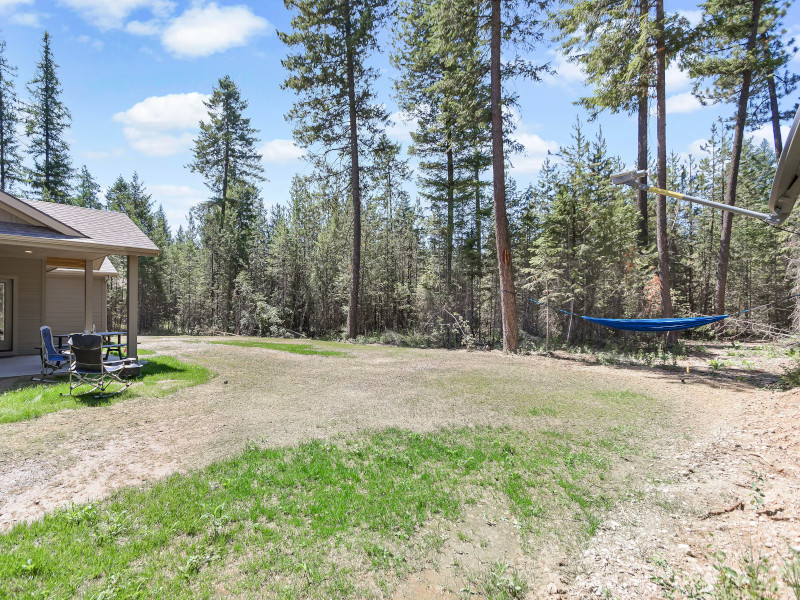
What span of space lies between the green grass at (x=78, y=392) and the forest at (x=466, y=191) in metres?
8.27

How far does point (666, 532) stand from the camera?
251cm

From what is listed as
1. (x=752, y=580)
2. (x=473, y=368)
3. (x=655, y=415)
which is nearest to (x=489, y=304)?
(x=473, y=368)

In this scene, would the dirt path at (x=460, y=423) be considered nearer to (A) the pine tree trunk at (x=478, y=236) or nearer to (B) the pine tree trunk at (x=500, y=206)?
(B) the pine tree trunk at (x=500, y=206)

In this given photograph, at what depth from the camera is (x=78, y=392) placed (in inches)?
233

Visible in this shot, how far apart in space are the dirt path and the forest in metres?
4.71

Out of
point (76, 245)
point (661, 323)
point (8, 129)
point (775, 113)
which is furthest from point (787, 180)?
point (8, 129)

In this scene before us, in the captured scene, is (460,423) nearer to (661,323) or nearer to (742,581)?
(742,581)

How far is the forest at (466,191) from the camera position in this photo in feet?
35.9

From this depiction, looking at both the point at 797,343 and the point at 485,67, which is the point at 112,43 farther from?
the point at 797,343

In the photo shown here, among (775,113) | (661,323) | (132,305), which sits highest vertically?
(775,113)

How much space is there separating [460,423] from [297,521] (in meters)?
2.64

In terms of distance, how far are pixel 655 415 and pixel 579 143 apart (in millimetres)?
10936


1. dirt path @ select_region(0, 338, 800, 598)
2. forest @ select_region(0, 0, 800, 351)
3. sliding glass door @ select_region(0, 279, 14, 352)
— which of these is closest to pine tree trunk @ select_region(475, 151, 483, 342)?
forest @ select_region(0, 0, 800, 351)

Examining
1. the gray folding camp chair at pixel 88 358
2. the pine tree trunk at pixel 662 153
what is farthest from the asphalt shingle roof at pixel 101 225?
the pine tree trunk at pixel 662 153
